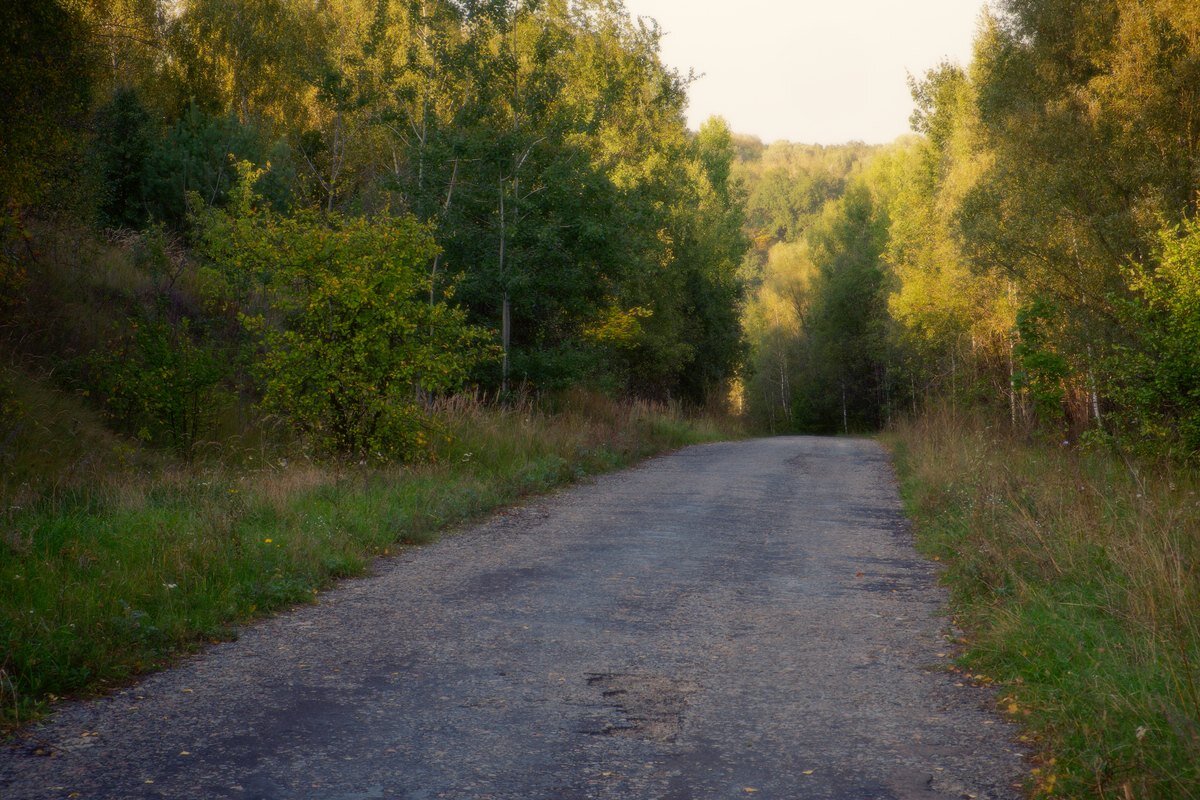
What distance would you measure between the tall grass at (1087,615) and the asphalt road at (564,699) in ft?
0.93

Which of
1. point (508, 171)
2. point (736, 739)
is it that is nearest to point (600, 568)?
point (736, 739)

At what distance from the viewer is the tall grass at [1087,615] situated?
376 centimetres

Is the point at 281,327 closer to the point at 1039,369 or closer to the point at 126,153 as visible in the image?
the point at 126,153

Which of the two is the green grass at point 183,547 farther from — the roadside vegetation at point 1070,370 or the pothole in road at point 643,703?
the roadside vegetation at point 1070,370

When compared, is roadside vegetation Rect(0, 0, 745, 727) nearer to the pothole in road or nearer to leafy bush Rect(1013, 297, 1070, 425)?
the pothole in road

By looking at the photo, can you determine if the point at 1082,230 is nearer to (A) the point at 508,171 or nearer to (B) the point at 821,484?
(B) the point at 821,484

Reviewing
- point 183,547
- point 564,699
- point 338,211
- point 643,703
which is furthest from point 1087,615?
point 338,211

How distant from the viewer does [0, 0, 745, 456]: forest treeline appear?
12953 millimetres

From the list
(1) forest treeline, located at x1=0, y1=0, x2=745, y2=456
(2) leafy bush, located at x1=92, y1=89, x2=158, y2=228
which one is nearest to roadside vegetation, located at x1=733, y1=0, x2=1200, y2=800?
(1) forest treeline, located at x1=0, y1=0, x2=745, y2=456

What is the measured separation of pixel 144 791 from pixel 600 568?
5.16 m

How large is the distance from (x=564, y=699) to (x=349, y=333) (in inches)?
357

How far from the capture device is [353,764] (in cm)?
401

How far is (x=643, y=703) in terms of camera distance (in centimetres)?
491

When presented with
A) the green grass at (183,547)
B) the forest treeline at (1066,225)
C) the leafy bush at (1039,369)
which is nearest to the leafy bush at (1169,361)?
the forest treeline at (1066,225)
